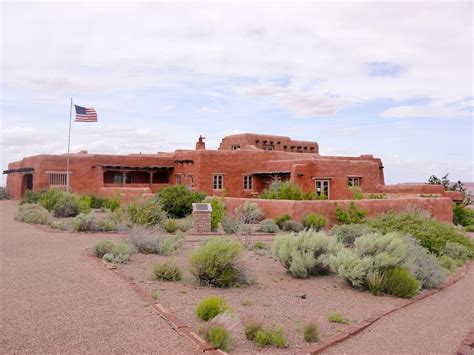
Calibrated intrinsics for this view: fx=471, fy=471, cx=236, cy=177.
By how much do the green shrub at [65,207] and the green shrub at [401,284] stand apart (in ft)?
53.6

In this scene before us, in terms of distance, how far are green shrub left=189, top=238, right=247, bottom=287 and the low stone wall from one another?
909 centimetres

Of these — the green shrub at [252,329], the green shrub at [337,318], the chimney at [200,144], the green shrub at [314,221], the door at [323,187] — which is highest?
the chimney at [200,144]

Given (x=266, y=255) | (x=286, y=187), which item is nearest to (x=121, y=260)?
(x=266, y=255)

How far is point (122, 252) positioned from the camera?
35.9 feet

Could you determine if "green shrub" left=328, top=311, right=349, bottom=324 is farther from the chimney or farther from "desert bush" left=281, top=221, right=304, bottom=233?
the chimney

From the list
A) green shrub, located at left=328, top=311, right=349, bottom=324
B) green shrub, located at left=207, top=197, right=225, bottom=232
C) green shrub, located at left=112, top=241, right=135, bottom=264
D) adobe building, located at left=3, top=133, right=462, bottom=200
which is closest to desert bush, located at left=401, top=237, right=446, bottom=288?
green shrub, located at left=328, top=311, right=349, bottom=324

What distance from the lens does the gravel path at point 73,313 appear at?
17.4ft

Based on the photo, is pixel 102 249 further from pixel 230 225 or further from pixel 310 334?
pixel 310 334

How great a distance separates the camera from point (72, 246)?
41.2 feet

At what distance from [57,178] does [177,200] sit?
1311cm

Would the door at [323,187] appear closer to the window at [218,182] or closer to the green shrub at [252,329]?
the window at [218,182]

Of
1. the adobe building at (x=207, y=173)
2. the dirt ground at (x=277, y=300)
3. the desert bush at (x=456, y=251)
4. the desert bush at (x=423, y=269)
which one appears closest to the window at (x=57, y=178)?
the adobe building at (x=207, y=173)

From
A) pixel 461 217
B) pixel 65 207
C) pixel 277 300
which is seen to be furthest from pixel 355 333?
pixel 461 217

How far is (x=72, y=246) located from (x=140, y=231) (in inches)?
72.7
